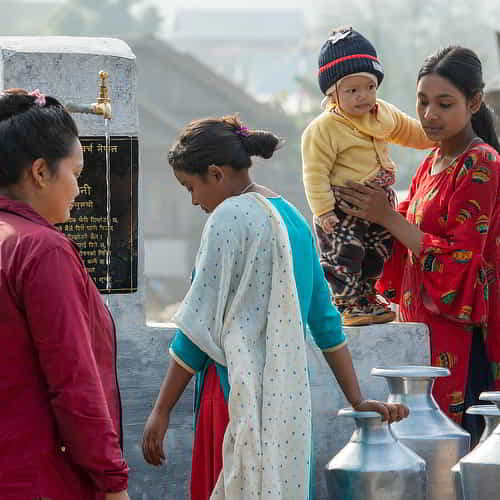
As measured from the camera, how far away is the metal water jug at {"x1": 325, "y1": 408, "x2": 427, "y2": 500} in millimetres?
4395

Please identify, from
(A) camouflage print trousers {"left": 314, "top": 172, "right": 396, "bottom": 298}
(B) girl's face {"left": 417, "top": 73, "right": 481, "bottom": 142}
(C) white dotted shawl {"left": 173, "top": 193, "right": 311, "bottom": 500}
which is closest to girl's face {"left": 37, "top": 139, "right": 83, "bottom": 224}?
(C) white dotted shawl {"left": 173, "top": 193, "right": 311, "bottom": 500}

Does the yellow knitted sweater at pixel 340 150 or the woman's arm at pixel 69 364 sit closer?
the woman's arm at pixel 69 364

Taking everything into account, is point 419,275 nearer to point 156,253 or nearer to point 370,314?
point 370,314

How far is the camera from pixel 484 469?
14.6ft

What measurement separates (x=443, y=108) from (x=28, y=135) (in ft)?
7.48

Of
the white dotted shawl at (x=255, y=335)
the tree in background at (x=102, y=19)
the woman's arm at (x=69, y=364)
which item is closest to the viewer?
the woman's arm at (x=69, y=364)

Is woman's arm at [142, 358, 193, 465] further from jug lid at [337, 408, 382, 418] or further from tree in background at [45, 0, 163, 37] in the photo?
tree in background at [45, 0, 163, 37]

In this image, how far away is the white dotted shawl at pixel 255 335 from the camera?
3961 mm

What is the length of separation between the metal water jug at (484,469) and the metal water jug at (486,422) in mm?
46

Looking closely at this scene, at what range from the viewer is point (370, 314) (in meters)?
5.43

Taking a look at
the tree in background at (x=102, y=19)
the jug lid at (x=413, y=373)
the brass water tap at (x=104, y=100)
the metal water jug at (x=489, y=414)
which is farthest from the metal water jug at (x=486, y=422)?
the tree in background at (x=102, y=19)

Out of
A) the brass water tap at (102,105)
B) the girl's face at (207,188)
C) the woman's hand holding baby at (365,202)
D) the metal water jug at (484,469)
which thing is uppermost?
the brass water tap at (102,105)

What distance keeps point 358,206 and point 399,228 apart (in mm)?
182

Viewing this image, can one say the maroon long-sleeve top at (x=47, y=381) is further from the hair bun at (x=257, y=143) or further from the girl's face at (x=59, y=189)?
the hair bun at (x=257, y=143)
